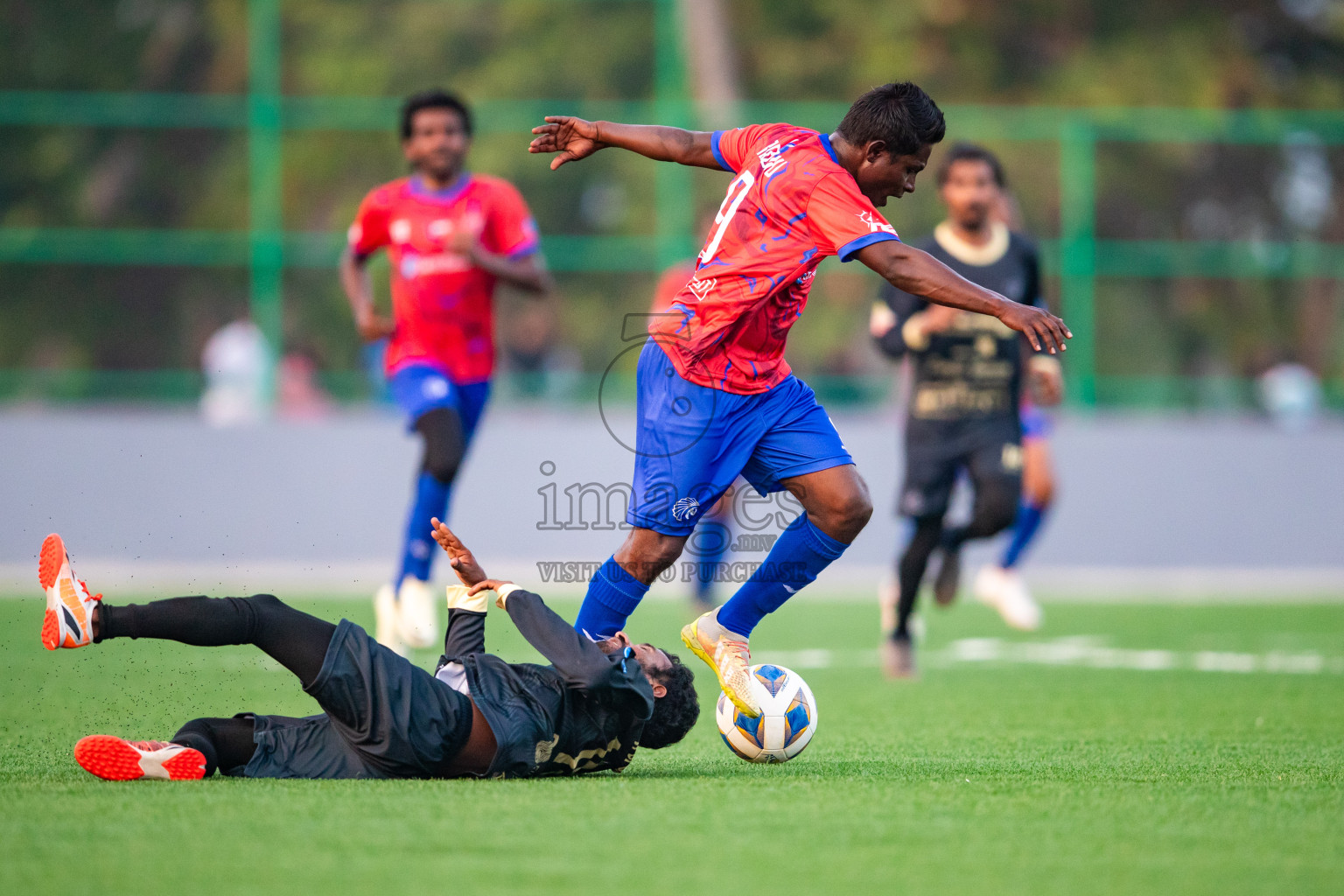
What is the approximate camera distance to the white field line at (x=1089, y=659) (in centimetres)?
851

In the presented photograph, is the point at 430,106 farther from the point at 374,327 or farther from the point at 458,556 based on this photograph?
the point at 458,556

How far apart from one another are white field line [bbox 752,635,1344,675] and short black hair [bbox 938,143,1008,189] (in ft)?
8.39

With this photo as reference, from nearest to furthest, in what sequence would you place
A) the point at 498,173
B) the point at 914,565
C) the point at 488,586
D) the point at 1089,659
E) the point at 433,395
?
the point at 488,586 < the point at 914,565 < the point at 433,395 < the point at 1089,659 < the point at 498,173

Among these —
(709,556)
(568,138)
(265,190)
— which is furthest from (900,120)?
(265,190)

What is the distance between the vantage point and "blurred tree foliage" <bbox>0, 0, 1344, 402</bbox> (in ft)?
48.4

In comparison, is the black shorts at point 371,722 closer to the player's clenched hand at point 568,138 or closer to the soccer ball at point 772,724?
the soccer ball at point 772,724

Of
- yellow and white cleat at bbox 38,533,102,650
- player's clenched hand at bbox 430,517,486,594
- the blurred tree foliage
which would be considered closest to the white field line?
player's clenched hand at bbox 430,517,486,594

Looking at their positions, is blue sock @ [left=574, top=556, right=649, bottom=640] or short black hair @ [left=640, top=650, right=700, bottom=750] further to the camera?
blue sock @ [left=574, top=556, right=649, bottom=640]

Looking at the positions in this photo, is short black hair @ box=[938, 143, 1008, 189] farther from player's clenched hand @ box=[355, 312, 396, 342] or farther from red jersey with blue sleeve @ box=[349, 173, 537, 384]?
player's clenched hand @ box=[355, 312, 396, 342]

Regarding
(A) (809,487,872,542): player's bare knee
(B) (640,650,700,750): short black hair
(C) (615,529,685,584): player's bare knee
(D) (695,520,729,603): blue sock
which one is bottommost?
(B) (640,650,700,750): short black hair

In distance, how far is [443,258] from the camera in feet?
28.1

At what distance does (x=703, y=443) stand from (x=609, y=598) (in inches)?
24.3

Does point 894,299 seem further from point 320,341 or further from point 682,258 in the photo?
point 320,341

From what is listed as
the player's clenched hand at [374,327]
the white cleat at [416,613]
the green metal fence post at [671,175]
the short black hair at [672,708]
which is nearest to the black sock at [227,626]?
the short black hair at [672,708]
